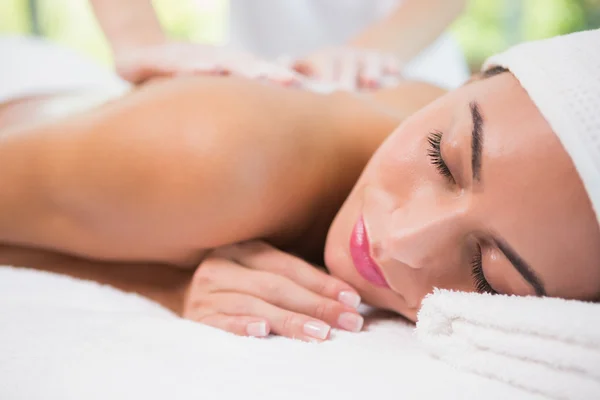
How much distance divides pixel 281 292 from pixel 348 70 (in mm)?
638

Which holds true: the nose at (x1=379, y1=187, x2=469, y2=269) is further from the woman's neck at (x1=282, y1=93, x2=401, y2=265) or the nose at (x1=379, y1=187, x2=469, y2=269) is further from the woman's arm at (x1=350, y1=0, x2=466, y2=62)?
the woman's arm at (x1=350, y1=0, x2=466, y2=62)

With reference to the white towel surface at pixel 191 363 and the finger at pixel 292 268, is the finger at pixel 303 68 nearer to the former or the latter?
the finger at pixel 292 268

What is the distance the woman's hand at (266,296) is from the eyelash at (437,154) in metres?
0.21

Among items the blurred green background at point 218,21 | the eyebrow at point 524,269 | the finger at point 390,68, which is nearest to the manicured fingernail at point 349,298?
the eyebrow at point 524,269

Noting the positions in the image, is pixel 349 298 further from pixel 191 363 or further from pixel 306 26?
pixel 306 26

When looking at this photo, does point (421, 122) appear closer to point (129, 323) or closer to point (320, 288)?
point (320, 288)

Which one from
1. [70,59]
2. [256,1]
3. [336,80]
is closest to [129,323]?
[336,80]

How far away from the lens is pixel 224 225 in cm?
80

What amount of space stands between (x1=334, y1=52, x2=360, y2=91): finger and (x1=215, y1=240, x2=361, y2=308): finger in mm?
488

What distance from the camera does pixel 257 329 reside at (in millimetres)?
703

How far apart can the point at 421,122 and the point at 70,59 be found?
110 centimetres

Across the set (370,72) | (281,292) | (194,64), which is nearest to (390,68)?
(370,72)

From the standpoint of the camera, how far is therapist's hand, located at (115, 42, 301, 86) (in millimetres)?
984

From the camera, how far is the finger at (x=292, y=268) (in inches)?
30.5
